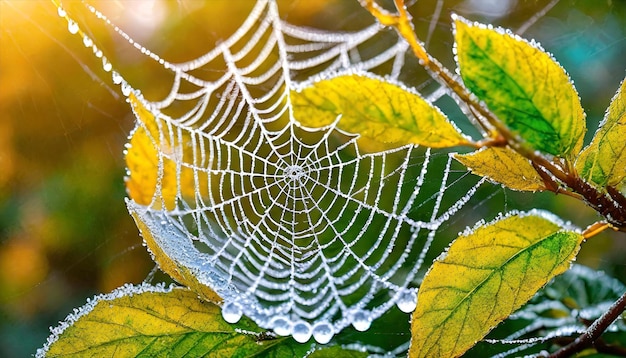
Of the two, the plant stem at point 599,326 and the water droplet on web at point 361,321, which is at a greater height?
the water droplet on web at point 361,321

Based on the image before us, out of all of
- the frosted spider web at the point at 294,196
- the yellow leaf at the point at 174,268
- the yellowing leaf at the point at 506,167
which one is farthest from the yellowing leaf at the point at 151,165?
the yellowing leaf at the point at 506,167

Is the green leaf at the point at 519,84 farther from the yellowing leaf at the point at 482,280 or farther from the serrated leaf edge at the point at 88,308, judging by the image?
the serrated leaf edge at the point at 88,308

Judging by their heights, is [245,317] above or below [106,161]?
below

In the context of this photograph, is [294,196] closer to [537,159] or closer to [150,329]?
[150,329]

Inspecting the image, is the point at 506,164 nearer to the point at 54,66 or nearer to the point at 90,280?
the point at 90,280

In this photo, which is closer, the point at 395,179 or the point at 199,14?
the point at 395,179

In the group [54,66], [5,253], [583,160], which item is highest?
[54,66]

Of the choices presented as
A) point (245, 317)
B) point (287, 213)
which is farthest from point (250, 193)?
point (245, 317)
